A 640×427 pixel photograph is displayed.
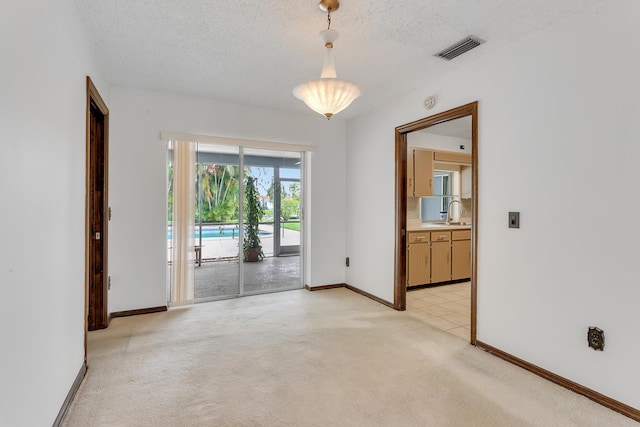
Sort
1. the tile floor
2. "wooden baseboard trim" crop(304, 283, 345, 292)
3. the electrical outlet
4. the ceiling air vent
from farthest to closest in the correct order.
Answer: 1. "wooden baseboard trim" crop(304, 283, 345, 292)
2. the tile floor
3. the ceiling air vent
4. the electrical outlet

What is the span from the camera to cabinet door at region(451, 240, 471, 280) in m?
4.86

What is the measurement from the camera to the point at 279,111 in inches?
164

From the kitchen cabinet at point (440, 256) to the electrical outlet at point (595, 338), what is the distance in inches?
105

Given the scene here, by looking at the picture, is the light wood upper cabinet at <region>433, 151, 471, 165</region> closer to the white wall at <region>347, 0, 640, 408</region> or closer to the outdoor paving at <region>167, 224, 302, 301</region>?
the white wall at <region>347, 0, 640, 408</region>

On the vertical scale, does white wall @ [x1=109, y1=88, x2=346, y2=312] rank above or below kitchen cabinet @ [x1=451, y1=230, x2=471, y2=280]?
above

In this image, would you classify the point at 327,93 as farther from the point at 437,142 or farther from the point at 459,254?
the point at 459,254

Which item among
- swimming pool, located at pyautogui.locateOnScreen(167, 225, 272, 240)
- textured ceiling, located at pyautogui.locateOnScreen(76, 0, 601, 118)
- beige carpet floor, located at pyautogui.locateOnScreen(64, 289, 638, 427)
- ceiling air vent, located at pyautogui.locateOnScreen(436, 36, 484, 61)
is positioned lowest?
beige carpet floor, located at pyautogui.locateOnScreen(64, 289, 638, 427)

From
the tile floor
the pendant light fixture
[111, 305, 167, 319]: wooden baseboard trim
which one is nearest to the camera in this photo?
the pendant light fixture

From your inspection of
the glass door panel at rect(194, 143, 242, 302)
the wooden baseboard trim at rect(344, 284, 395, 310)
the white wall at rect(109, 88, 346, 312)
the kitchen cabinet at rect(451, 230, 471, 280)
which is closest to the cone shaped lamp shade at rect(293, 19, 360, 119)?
the white wall at rect(109, 88, 346, 312)

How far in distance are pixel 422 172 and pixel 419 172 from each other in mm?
64

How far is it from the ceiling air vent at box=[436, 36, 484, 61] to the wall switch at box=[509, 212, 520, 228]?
135 centimetres

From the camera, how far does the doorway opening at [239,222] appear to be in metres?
3.85

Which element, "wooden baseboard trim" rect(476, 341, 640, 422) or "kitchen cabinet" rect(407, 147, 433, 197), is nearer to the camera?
"wooden baseboard trim" rect(476, 341, 640, 422)

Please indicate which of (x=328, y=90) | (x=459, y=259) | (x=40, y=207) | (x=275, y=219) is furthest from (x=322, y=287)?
(x=40, y=207)
